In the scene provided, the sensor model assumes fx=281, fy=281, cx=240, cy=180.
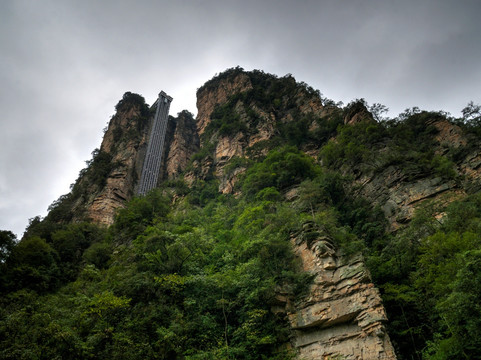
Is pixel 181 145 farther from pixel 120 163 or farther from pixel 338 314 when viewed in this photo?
pixel 338 314

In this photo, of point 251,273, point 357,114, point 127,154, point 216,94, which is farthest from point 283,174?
point 216,94

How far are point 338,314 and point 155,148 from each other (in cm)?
5191

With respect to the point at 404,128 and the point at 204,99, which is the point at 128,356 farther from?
the point at 204,99

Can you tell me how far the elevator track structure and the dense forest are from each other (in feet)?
70.7

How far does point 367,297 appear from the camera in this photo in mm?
12602

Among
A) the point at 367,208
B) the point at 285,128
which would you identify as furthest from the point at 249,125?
the point at 367,208

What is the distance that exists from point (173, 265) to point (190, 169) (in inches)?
1262

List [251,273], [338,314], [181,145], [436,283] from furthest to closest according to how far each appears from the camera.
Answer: [181,145] < [251,273] < [338,314] < [436,283]

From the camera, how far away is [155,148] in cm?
5797

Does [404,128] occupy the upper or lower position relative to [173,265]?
upper

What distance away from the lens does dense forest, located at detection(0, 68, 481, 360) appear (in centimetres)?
1146

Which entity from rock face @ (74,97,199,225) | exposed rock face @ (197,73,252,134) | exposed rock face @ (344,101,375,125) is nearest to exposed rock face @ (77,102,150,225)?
rock face @ (74,97,199,225)

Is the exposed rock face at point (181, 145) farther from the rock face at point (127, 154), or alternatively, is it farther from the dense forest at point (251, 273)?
the dense forest at point (251, 273)

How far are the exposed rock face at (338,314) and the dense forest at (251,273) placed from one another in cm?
75
